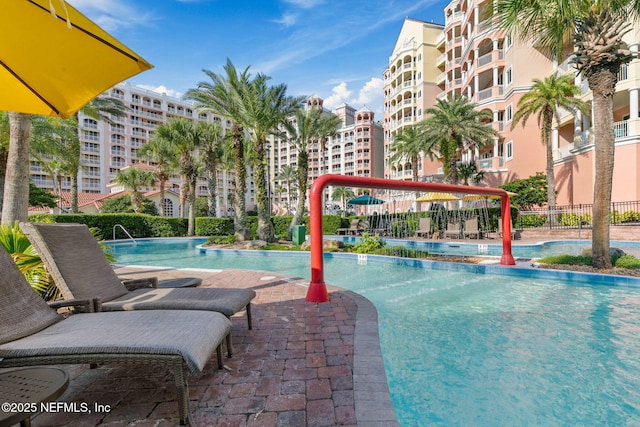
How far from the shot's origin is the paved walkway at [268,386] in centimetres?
230

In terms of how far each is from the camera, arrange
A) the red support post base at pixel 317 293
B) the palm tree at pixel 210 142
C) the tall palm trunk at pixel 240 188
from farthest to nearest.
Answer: the palm tree at pixel 210 142
the tall palm trunk at pixel 240 188
the red support post base at pixel 317 293

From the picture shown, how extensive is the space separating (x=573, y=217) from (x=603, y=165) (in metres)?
13.8

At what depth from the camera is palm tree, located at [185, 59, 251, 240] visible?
17.0 m

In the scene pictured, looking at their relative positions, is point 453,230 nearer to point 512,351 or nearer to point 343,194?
point 512,351

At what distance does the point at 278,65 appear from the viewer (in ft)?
54.2

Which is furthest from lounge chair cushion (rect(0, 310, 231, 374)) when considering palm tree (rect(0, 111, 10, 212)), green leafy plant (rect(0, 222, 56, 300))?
palm tree (rect(0, 111, 10, 212))

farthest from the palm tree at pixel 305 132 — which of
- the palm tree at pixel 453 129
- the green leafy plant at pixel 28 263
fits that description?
the green leafy plant at pixel 28 263

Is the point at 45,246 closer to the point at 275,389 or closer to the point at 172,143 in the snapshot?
the point at 275,389

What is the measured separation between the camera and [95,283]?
3.59m

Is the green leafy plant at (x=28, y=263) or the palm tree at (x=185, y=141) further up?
the palm tree at (x=185, y=141)

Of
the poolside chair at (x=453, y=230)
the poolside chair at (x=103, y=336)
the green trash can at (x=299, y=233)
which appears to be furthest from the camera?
the poolside chair at (x=453, y=230)

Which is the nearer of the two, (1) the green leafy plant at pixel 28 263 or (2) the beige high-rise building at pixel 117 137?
(1) the green leafy plant at pixel 28 263

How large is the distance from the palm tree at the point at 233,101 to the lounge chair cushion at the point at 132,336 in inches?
596

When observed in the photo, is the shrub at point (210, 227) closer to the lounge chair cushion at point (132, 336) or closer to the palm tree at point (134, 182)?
the palm tree at point (134, 182)
